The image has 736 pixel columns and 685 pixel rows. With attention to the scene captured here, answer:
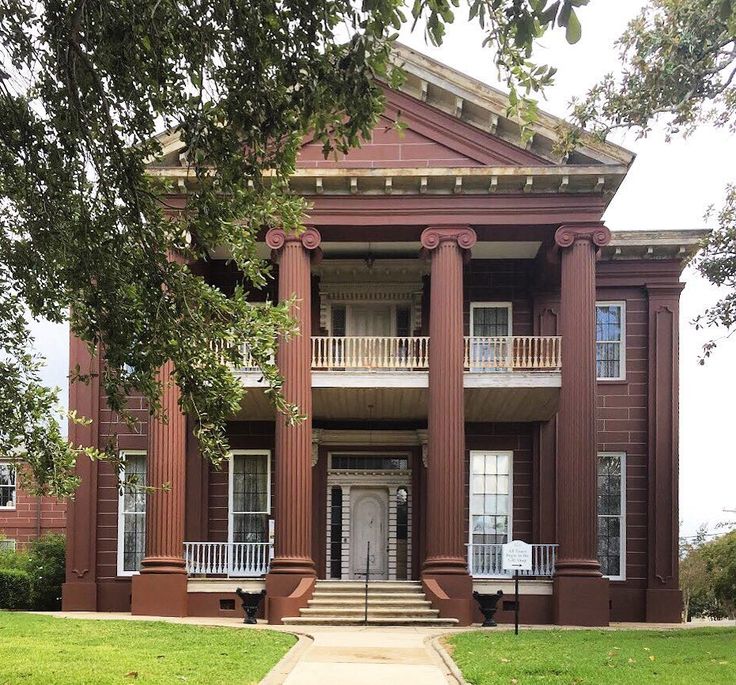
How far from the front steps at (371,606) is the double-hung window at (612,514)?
486 centimetres

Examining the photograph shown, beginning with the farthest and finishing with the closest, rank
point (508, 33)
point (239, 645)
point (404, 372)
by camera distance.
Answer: point (404, 372), point (239, 645), point (508, 33)

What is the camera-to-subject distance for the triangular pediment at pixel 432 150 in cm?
2162

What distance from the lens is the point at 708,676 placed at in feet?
37.7

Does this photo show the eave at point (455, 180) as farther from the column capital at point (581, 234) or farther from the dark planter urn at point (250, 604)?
the dark planter urn at point (250, 604)

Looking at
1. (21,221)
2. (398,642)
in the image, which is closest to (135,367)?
(21,221)

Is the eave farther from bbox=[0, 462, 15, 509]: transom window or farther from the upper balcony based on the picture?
bbox=[0, 462, 15, 509]: transom window

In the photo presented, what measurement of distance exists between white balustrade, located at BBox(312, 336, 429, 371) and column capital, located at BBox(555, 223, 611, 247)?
3.27 meters

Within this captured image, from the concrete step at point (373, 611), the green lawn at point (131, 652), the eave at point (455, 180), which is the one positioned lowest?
the concrete step at point (373, 611)

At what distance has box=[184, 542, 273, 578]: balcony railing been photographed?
22.4 metres

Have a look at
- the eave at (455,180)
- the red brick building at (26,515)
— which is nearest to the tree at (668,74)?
the eave at (455,180)

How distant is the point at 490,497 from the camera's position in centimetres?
2411

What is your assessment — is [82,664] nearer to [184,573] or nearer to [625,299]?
[184,573]

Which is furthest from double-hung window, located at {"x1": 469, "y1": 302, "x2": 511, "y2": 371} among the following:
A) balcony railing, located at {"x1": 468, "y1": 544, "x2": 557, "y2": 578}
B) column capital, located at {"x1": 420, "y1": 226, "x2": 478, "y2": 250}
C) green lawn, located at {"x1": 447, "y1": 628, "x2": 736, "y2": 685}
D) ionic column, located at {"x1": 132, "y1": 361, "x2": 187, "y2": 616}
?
green lawn, located at {"x1": 447, "y1": 628, "x2": 736, "y2": 685}

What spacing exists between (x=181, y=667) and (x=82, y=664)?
113cm
